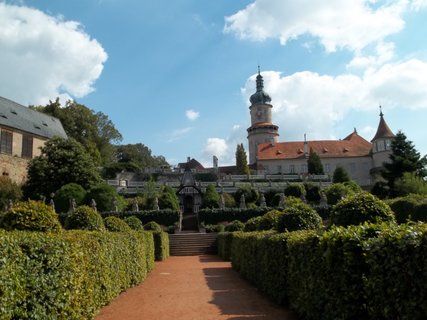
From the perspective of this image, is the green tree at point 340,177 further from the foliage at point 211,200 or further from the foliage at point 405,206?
the foliage at point 405,206

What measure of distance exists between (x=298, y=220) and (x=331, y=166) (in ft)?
239

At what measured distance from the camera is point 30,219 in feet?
30.7

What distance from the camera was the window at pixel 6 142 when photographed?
158ft

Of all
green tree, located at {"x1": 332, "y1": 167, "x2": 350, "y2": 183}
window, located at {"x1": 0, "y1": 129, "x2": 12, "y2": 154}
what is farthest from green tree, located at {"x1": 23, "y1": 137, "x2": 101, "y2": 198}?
green tree, located at {"x1": 332, "y1": 167, "x2": 350, "y2": 183}

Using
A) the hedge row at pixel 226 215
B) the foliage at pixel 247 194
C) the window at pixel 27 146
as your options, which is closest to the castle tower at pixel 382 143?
the foliage at pixel 247 194

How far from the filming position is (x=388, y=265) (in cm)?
441

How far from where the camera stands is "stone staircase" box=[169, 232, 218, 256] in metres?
30.5

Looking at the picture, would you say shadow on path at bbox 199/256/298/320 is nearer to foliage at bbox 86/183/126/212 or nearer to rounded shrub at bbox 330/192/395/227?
rounded shrub at bbox 330/192/395/227

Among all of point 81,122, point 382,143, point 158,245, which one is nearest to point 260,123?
point 382,143

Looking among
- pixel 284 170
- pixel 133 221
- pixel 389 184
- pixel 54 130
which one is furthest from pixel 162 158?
pixel 133 221

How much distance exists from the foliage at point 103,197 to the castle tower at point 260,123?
55054 millimetres

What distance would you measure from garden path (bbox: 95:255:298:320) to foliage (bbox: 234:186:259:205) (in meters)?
35.0

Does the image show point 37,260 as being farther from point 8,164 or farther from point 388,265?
point 8,164

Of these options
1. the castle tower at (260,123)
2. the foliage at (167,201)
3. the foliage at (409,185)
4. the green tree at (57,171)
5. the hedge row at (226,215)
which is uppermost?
the castle tower at (260,123)
